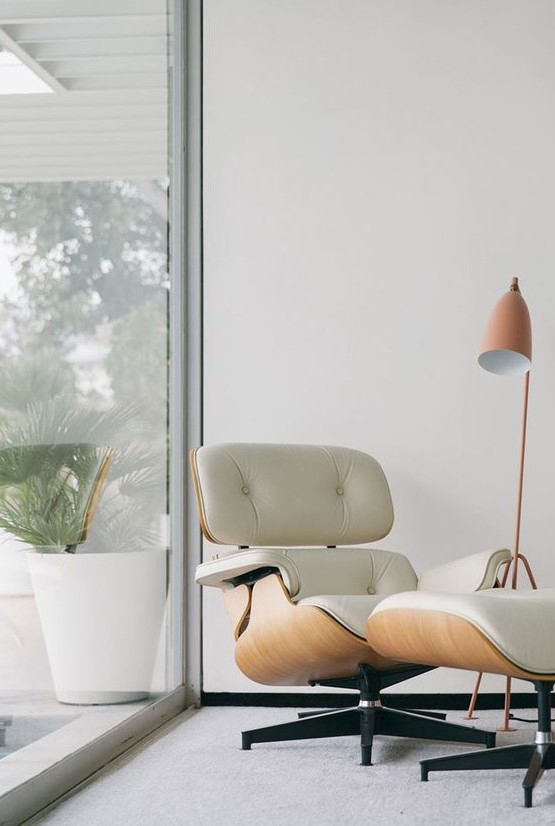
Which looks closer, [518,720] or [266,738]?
[266,738]

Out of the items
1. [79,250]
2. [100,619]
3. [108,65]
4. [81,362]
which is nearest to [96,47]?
[108,65]

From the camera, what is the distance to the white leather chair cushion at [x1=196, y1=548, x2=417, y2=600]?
279 cm

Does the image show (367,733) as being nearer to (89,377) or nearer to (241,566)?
(241,566)

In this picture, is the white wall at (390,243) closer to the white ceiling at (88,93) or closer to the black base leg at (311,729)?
the white ceiling at (88,93)

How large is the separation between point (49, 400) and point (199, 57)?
81.2 inches

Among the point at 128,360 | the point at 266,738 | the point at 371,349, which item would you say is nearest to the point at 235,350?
the point at 371,349

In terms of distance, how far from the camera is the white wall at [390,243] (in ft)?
12.1

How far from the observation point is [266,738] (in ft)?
9.41

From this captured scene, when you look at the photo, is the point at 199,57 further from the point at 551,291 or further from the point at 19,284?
the point at 19,284

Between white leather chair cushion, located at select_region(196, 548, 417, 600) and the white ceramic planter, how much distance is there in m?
0.26

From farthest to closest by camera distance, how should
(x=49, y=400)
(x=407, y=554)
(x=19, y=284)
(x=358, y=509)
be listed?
1. (x=407, y=554)
2. (x=358, y=509)
3. (x=49, y=400)
4. (x=19, y=284)

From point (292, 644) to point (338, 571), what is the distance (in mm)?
515

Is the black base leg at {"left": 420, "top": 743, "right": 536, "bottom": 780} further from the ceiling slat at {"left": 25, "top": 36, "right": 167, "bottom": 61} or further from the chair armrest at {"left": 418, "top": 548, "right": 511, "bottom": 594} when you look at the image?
the ceiling slat at {"left": 25, "top": 36, "right": 167, "bottom": 61}

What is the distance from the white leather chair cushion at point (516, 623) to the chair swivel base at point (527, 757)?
0.51 ft
